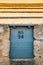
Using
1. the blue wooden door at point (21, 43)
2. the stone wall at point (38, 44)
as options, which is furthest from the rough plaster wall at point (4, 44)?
the stone wall at point (38, 44)

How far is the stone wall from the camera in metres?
7.78

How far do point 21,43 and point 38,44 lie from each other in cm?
64

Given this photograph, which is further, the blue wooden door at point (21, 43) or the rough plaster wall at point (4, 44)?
the blue wooden door at point (21, 43)

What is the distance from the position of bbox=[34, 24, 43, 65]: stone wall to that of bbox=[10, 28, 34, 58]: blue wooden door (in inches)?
7.7

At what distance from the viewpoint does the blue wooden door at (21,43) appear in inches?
313

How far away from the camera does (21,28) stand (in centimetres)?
796

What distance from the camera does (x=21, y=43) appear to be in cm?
793

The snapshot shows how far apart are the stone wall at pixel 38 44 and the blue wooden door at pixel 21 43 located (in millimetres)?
195

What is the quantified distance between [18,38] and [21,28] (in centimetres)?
39

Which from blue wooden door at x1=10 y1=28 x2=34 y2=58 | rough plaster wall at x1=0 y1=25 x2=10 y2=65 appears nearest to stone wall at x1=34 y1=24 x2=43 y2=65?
blue wooden door at x1=10 y1=28 x2=34 y2=58

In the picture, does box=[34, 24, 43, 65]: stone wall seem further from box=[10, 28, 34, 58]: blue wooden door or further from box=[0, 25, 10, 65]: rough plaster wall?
box=[0, 25, 10, 65]: rough plaster wall

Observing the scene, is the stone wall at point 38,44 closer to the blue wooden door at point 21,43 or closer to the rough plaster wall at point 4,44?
the blue wooden door at point 21,43

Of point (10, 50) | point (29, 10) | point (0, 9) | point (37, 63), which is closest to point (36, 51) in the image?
point (37, 63)

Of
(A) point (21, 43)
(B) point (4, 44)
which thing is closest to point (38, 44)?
(A) point (21, 43)
